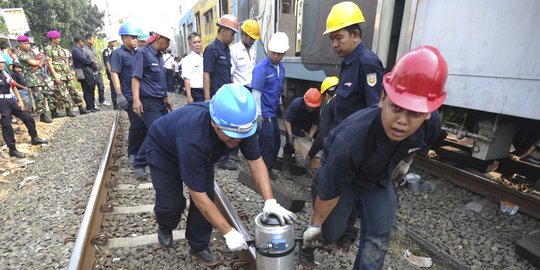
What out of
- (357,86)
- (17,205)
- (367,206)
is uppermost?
(357,86)

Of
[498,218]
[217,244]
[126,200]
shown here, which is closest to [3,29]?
[126,200]

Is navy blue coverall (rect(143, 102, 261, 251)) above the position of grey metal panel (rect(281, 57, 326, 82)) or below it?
below

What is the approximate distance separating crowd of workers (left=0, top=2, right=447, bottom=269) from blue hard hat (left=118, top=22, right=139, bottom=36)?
2.16ft

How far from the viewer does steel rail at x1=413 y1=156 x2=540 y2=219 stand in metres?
3.29

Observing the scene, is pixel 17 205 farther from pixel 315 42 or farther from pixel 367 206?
pixel 315 42

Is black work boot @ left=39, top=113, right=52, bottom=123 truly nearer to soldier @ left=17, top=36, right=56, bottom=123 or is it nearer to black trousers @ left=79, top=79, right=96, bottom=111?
soldier @ left=17, top=36, right=56, bottom=123

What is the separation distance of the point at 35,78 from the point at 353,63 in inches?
326

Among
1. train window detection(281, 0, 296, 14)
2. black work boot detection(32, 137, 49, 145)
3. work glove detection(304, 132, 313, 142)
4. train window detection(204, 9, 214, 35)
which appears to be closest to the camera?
work glove detection(304, 132, 313, 142)

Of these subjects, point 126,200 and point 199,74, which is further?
point 199,74

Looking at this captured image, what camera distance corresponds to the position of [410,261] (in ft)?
Answer: 8.90

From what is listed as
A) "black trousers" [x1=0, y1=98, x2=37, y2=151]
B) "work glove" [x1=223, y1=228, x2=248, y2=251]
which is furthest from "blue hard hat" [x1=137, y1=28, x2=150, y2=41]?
"work glove" [x1=223, y1=228, x2=248, y2=251]

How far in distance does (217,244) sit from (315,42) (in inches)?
144

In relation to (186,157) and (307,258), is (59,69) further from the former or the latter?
(307,258)

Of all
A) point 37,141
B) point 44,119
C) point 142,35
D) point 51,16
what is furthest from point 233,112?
point 51,16
